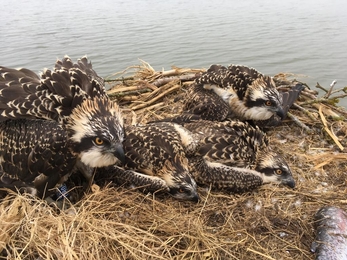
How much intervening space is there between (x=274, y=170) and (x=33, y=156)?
9.20 ft

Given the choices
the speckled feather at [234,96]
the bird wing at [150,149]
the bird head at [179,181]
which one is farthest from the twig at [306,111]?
the bird head at [179,181]

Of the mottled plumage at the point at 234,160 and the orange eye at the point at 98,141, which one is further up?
the orange eye at the point at 98,141

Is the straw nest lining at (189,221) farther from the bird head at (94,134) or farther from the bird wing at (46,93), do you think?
the bird wing at (46,93)

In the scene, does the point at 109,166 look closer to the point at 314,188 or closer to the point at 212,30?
the point at 314,188

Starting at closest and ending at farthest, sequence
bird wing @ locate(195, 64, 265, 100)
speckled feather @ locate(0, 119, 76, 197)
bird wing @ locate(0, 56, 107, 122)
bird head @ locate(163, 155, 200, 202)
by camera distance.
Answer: speckled feather @ locate(0, 119, 76, 197) → bird wing @ locate(0, 56, 107, 122) → bird head @ locate(163, 155, 200, 202) → bird wing @ locate(195, 64, 265, 100)

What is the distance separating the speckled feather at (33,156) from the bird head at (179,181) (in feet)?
3.43

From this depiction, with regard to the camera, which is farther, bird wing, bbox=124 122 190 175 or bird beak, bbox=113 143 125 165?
bird wing, bbox=124 122 190 175

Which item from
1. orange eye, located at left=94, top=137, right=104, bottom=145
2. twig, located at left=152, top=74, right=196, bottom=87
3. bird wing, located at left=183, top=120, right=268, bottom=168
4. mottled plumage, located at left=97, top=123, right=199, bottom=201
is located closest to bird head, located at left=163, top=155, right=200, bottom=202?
mottled plumage, located at left=97, top=123, right=199, bottom=201

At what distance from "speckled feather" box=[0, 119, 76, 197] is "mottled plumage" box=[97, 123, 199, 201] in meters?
0.62

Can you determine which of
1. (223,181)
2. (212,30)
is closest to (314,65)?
(212,30)

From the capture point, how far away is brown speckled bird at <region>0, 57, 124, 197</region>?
11.8 ft

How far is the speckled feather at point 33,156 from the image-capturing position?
3566 millimetres

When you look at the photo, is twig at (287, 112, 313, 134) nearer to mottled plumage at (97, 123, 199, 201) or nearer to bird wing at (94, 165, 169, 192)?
mottled plumage at (97, 123, 199, 201)

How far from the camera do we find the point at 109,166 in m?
4.11
